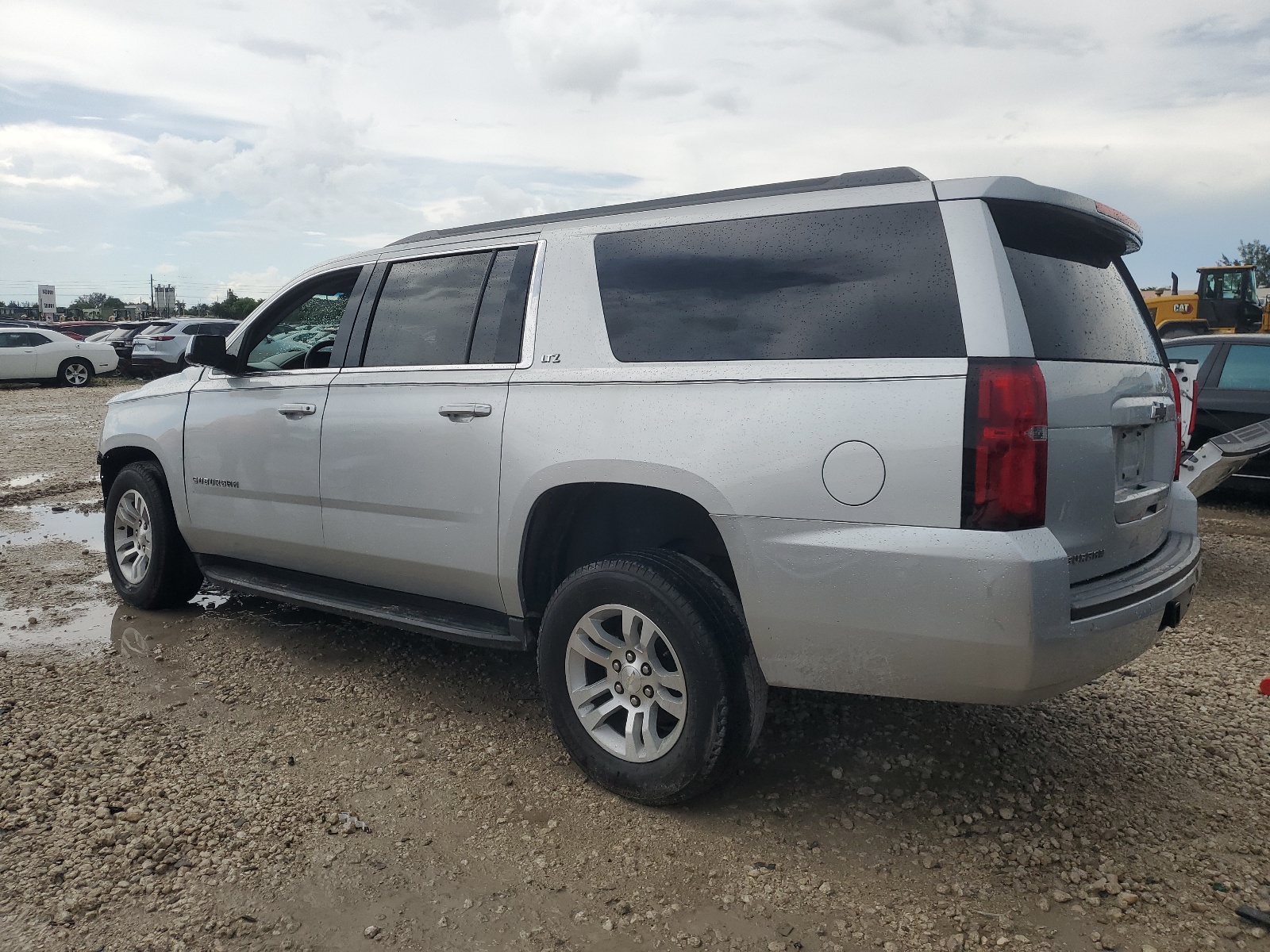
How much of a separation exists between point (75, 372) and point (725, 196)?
975 inches

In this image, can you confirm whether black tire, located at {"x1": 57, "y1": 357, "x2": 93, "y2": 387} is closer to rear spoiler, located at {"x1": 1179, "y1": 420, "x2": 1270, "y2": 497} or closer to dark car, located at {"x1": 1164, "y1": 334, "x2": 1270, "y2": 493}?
dark car, located at {"x1": 1164, "y1": 334, "x2": 1270, "y2": 493}

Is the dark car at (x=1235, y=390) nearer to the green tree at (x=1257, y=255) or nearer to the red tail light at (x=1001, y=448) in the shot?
the red tail light at (x=1001, y=448)

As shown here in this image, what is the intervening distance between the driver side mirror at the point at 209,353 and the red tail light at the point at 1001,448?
362cm

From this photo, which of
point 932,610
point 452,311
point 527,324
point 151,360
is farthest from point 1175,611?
point 151,360

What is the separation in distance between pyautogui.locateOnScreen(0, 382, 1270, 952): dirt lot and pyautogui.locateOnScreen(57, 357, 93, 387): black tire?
21988 millimetres

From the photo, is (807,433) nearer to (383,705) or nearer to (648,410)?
(648,410)

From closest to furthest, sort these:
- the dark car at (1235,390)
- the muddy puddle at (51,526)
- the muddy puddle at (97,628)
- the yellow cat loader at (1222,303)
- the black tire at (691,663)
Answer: the black tire at (691,663)
the muddy puddle at (97,628)
the muddy puddle at (51,526)
the dark car at (1235,390)
the yellow cat loader at (1222,303)

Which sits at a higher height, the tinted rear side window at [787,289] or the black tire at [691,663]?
the tinted rear side window at [787,289]

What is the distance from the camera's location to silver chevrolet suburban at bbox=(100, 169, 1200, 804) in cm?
265

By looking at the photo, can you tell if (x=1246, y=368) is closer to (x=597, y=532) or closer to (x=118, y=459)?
(x=597, y=532)

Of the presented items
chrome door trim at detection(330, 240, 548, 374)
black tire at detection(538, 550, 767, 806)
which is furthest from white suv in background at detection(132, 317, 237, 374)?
black tire at detection(538, 550, 767, 806)

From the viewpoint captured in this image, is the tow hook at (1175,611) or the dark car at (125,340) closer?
the tow hook at (1175,611)

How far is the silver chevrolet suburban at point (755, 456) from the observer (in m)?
2.65

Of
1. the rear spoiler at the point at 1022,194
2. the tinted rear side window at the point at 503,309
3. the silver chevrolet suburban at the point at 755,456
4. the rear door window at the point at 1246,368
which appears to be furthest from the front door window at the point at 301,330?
the rear door window at the point at 1246,368
